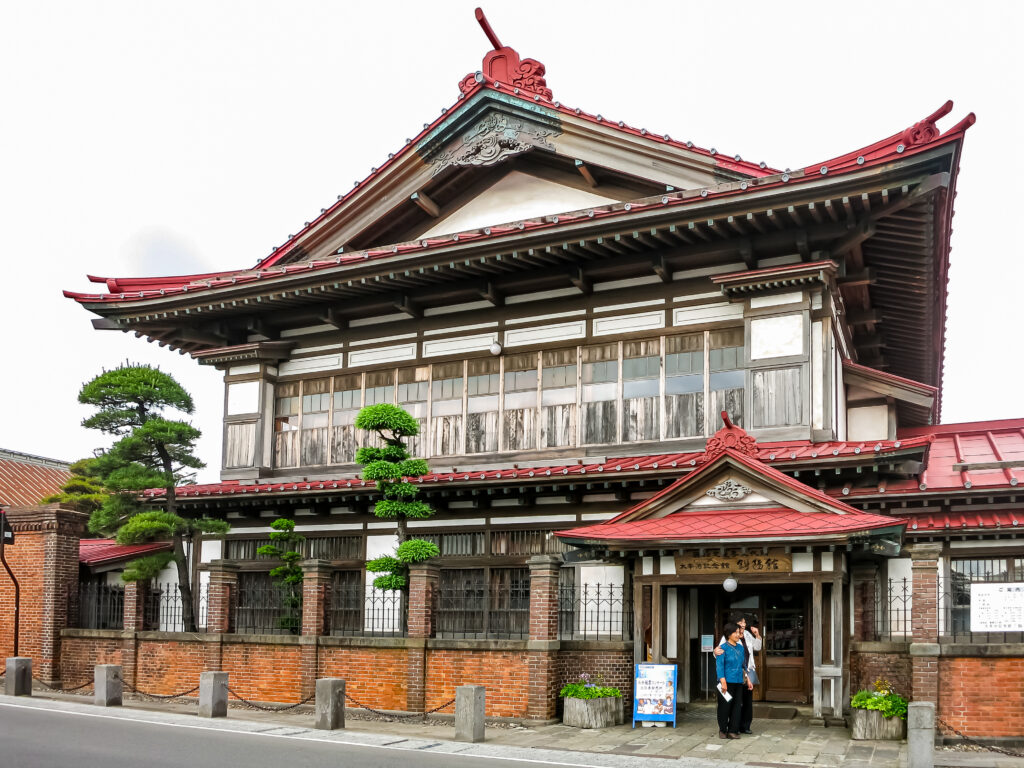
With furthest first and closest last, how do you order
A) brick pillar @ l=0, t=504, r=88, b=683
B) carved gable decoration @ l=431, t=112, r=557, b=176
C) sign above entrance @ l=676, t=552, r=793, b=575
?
brick pillar @ l=0, t=504, r=88, b=683 → carved gable decoration @ l=431, t=112, r=557, b=176 → sign above entrance @ l=676, t=552, r=793, b=575

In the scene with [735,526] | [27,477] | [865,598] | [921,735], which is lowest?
[921,735]

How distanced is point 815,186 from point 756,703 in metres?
8.75

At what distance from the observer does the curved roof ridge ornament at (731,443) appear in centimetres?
1689

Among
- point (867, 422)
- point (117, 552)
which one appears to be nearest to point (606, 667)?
point (867, 422)

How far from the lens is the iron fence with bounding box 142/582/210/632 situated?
21.8 metres

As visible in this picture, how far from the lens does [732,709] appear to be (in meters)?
15.4

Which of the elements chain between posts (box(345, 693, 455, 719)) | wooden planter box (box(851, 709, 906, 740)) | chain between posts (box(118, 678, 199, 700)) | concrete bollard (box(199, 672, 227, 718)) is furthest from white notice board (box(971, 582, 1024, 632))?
chain between posts (box(118, 678, 199, 700))

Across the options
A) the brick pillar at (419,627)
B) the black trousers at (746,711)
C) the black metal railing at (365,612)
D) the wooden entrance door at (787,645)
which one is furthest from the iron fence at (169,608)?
→ the black trousers at (746,711)

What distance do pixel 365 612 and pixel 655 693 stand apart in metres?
7.17

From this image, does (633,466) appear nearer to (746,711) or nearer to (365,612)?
(746,711)

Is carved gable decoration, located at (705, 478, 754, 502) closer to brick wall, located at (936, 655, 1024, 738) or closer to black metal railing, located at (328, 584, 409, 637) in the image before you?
brick wall, located at (936, 655, 1024, 738)

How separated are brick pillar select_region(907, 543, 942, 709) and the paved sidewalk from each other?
0.87 meters

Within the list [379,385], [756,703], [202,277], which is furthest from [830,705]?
[202,277]

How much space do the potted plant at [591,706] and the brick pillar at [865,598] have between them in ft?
13.2
